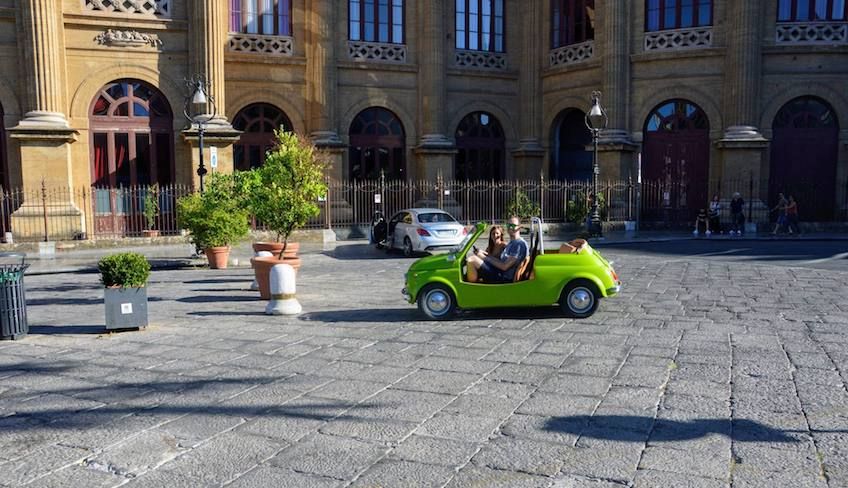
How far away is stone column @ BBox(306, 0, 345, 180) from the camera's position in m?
25.1

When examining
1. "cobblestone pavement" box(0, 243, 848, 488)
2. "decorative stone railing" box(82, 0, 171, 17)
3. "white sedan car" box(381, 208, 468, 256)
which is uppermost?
"decorative stone railing" box(82, 0, 171, 17)

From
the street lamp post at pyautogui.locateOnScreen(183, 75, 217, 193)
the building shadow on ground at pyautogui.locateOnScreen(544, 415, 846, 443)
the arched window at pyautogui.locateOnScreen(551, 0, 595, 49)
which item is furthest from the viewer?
the arched window at pyautogui.locateOnScreen(551, 0, 595, 49)

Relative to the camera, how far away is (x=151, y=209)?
21.0 meters

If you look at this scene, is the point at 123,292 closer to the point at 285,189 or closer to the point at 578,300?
the point at 285,189

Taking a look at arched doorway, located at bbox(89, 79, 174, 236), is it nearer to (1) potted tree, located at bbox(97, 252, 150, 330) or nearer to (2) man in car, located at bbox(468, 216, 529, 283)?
(1) potted tree, located at bbox(97, 252, 150, 330)

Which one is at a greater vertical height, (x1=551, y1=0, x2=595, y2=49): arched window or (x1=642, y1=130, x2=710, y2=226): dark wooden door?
(x1=551, y1=0, x2=595, y2=49): arched window

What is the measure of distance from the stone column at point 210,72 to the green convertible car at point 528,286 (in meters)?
14.9

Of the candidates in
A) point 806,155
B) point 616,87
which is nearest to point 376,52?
point 616,87

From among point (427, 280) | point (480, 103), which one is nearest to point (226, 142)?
point (480, 103)

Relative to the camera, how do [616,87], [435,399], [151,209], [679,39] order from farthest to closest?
[616,87], [679,39], [151,209], [435,399]

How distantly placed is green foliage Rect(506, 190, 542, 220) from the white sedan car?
4.57 metres

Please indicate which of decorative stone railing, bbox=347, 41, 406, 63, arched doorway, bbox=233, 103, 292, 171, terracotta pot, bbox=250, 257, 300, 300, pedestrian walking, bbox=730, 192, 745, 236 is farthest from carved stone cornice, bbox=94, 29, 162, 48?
pedestrian walking, bbox=730, 192, 745, 236

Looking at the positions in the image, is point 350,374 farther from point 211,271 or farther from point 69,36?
point 69,36

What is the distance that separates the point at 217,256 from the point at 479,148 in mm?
14430
